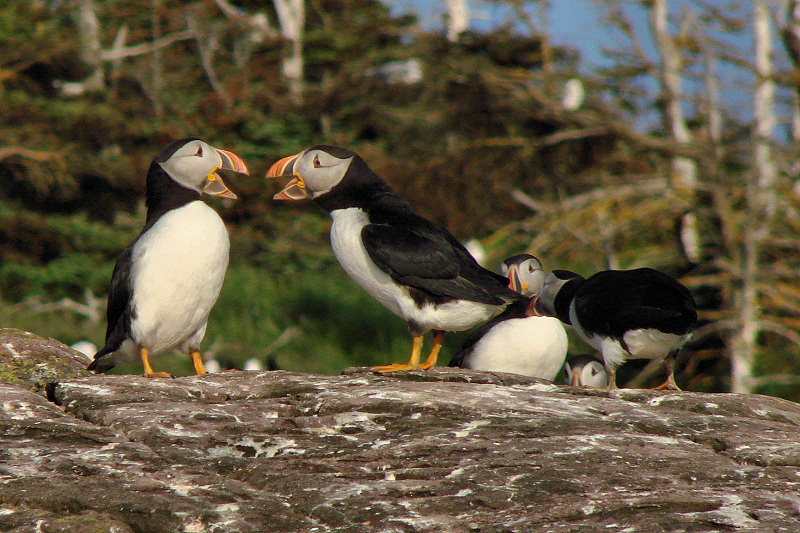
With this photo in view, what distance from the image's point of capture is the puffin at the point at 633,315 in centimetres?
591

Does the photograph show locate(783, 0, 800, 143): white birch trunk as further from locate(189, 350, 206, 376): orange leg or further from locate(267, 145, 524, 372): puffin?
locate(189, 350, 206, 376): orange leg

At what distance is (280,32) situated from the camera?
3050cm

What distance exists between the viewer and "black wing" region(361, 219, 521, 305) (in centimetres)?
537

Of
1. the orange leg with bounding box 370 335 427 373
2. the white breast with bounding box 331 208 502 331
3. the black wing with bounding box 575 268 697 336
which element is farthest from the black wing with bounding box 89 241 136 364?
the black wing with bounding box 575 268 697 336

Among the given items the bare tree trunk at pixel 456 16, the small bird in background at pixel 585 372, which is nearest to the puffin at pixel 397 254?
the small bird in background at pixel 585 372

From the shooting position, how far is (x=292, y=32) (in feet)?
98.2

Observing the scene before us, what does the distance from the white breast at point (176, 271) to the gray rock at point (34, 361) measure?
18.8 inches

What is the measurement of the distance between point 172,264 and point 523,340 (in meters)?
2.42

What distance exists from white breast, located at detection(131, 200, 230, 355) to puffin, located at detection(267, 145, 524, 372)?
0.49 meters

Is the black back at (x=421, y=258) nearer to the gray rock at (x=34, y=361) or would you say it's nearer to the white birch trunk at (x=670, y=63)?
the gray rock at (x=34, y=361)

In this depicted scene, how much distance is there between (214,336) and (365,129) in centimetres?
1312

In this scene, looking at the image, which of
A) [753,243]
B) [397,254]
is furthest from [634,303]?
[753,243]

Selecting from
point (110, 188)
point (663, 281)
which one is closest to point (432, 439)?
point (663, 281)

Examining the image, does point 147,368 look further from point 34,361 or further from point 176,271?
point 34,361
